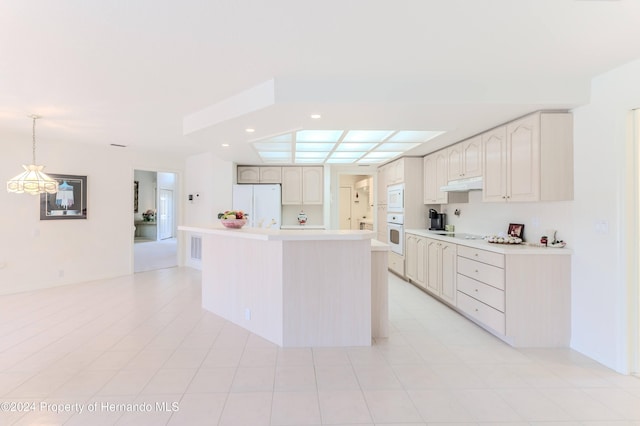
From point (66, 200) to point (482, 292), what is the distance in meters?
6.33

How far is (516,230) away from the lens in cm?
375

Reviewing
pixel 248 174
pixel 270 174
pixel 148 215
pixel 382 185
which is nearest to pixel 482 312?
pixel 382 185

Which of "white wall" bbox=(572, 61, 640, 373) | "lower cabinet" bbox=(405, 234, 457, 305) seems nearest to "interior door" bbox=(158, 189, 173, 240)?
"lower cabinet" bbox=(405, 234, 457, 305)

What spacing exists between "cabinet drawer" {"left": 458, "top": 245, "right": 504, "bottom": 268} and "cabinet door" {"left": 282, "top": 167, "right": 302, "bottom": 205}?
368cm

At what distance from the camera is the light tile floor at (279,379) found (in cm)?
202

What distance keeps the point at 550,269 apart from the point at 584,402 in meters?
1.20

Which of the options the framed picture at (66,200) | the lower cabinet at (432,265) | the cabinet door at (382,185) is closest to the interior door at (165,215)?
the framed picture at (66,200)

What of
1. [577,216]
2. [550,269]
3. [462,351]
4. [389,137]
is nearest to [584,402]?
[462,351]

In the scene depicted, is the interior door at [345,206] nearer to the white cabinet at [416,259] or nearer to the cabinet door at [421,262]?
the white cabinet at [416,259]

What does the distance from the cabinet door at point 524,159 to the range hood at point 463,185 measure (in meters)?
0.57

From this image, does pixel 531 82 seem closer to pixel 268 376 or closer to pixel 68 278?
pixel 268 376

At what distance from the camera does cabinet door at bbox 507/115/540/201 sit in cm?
308

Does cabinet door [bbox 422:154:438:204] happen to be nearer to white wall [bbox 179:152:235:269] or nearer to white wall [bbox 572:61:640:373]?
white wall [bbox 572:61:640:373]

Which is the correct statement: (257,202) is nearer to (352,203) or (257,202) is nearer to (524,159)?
(352,203)
